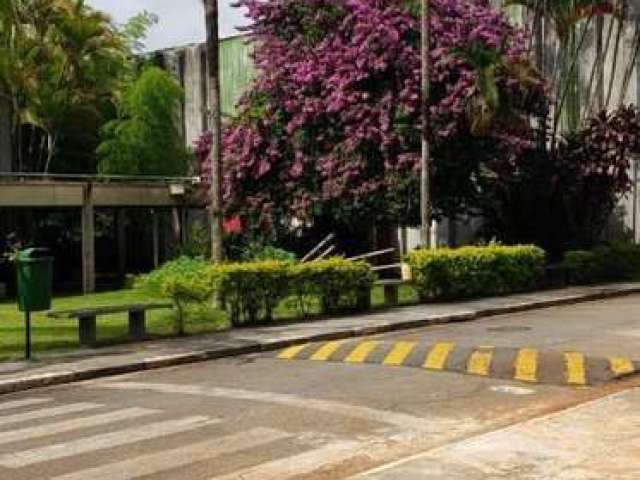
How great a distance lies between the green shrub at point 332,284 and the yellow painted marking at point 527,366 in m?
5.76

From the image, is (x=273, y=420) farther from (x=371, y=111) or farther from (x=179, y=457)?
(x=371, y=111)

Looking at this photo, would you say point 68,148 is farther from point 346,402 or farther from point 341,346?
point 346,402

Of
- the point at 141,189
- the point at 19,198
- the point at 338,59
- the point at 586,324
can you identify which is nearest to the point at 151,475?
the point at 586,324

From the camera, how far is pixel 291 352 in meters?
15.1

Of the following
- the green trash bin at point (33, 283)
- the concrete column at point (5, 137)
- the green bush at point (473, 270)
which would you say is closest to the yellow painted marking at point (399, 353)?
the green trash bin at point (33, 283)

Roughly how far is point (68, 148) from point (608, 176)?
75.1 feet

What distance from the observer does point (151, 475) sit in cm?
778

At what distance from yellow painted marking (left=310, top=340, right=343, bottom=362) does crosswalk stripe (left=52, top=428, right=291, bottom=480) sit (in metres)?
4.89

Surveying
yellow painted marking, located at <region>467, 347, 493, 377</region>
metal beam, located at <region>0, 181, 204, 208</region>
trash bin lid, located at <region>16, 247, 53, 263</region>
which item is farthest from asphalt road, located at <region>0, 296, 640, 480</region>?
metal beam, located at <region>0, 181, 204, 208</region>

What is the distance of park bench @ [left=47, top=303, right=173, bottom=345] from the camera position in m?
15.7

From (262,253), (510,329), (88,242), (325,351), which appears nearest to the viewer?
(325,351)

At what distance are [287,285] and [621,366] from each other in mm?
7555

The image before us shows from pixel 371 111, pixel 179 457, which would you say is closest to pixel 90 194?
pixel 371 111

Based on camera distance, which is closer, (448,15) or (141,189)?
(448,15)
